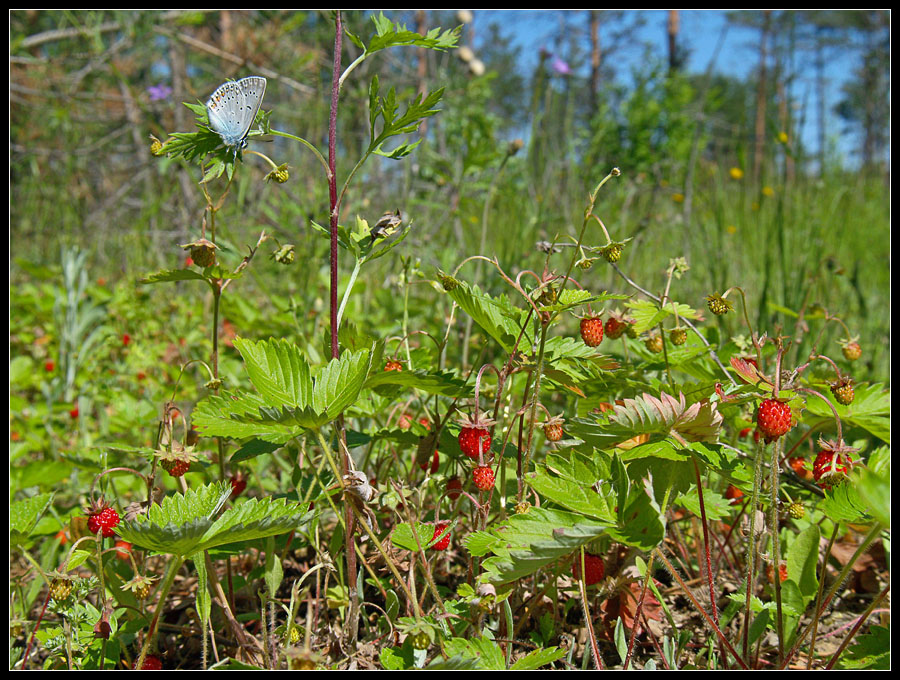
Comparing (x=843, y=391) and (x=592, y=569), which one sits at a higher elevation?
(x=843, y=391)

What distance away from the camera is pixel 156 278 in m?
0.86

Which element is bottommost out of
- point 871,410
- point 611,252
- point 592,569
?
point 592,569

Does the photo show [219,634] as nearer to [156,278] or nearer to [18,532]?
[18,532]

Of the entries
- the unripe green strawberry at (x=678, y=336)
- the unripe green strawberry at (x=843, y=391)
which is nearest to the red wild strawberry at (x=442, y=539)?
the unripe green strawberry at (x=678, y=336)

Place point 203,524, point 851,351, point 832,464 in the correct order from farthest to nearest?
point 851,351 → point 832,464 → point 203,524

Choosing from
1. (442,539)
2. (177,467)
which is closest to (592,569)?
(442,539)

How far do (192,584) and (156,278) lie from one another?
0.66m

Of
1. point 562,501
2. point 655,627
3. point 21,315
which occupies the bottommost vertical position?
point 655,627

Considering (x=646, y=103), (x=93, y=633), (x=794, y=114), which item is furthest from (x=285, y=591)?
(x=646, y=103)

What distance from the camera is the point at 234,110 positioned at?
809 mm

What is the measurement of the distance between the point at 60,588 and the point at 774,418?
90 centimetres

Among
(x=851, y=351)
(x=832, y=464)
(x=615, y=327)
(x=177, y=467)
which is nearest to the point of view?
(x=832, y=464)

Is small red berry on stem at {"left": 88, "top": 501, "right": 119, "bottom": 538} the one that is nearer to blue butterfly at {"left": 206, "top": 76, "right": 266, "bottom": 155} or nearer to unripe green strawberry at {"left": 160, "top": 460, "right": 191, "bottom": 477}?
unripe green strawberry at {"left": 160, "top": 460, "right": 191, "bottom": 477}

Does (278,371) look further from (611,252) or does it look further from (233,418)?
(611,252)
